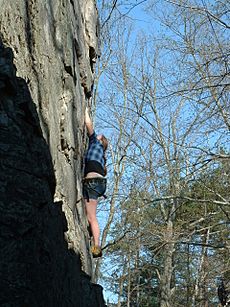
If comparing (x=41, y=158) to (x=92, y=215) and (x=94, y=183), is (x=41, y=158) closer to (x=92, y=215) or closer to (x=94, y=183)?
(x=94, y=183)

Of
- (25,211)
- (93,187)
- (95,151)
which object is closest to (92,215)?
(93,187)

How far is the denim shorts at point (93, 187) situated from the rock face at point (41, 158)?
1.13ft

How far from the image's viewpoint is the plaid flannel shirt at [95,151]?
20.9ft

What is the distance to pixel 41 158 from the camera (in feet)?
11.1

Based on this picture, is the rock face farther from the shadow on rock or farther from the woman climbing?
the woman climbing

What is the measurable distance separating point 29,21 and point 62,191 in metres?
1.37

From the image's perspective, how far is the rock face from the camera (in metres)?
2.93

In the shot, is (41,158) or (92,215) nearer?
(41,158)

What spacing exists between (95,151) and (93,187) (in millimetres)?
464

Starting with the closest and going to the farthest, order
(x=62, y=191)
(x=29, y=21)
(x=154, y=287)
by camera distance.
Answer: (x=29, y=21) → (x=62, y=191) → (x=154, y=287)

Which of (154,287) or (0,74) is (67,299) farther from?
(154,287)

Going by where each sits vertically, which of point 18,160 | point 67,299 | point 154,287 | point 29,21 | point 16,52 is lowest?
point 67,299

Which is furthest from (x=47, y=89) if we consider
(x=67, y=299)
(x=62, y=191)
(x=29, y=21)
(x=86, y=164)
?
(x=86, y=164)

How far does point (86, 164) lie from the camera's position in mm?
6320
